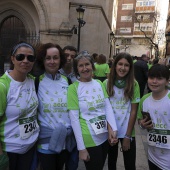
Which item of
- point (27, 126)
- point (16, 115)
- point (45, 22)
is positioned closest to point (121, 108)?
point (27, 126)

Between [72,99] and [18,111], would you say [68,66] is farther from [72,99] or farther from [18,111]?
[18,111]

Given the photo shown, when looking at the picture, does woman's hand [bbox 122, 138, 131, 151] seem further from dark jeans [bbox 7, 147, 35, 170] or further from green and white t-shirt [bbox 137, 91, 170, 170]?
dark jeans [bbox 7, 147, 35, 170]

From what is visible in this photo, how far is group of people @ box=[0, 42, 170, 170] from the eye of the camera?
1980mm

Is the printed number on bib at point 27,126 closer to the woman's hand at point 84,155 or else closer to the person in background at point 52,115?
the person in background at point 52,115

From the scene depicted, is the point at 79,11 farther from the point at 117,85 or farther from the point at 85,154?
the point at 85,154

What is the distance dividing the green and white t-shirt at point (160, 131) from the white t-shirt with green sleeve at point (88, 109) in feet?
1.48

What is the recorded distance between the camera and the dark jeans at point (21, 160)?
79.4 inches

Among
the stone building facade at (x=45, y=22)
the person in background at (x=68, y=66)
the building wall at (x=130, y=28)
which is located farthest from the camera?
the building wall at (x=130, y=28)

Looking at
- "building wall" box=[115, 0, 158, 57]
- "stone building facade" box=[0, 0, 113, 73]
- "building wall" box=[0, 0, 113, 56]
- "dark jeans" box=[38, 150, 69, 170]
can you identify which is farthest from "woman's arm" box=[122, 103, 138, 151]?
"building wall" box=[115, 0, 158, 57]

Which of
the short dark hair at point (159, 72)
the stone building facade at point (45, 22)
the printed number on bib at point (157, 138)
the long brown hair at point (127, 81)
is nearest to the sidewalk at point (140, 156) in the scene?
the printed number on bib at point (157, 138)

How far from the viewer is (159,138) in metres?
2.22

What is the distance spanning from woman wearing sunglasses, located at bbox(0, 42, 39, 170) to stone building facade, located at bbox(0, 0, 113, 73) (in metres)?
9.15

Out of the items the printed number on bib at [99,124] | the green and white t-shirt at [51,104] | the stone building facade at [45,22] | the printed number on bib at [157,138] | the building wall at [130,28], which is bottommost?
the printed number on bib at [157,138]

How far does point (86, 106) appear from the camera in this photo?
2.21 meters
